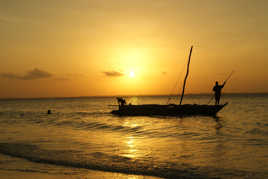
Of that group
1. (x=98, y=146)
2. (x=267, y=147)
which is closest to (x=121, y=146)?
(x=98, y=146)

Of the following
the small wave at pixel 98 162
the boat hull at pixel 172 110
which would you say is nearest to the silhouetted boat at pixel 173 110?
the boat hull at pixel 172 110

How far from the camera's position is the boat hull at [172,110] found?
95.6ft

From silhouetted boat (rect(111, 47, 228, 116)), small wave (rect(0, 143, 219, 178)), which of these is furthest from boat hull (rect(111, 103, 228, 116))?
small wave (rect(0, 143, 219, 178))

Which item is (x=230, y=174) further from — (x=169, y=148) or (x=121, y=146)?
(x=121, y=146)

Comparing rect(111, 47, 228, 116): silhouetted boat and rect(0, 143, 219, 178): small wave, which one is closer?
rect(0, 143, 219, 178): small wave

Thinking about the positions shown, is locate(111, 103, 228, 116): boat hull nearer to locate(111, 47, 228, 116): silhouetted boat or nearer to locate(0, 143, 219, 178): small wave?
locate(111, 47, 228, 116): silhouetted boat

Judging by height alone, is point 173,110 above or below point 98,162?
above

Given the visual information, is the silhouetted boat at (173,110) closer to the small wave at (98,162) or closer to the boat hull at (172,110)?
the boat hull at (172,110)

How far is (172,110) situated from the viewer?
100 feet

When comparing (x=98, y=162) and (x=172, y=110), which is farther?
(x=172, y=110)

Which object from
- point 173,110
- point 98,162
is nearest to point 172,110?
point 173,110

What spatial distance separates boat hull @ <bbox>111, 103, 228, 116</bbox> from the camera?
2914cm

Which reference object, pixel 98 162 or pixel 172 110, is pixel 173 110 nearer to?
pixel 172 110

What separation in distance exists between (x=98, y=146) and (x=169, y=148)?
12.0 ft
